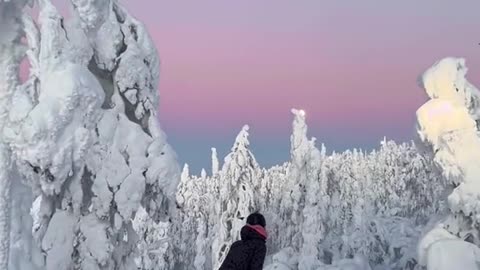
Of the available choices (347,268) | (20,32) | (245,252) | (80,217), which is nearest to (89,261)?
(80,217)

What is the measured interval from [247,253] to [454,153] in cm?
1387

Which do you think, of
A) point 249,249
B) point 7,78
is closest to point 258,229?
point 249,249

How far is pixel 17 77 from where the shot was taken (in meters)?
10.4

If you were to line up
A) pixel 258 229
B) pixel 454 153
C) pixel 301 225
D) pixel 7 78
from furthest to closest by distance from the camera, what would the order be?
pixel 301 225 < pixel 454 153 < pixel 7 78 < pixel 258 229

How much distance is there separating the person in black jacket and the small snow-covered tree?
1043 inches

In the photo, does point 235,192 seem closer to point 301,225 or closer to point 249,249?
point 301,225

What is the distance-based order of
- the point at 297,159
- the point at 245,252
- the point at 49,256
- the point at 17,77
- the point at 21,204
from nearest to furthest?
the point at 245,252
the point at 17,77
the point at 21,204
the point at 49,256
the point at 297,159

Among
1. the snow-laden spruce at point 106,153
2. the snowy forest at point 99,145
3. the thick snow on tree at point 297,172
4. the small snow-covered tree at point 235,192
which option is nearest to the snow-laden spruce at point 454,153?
the snowy forest at point 99,145

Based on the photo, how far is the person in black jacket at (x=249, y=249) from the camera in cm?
646

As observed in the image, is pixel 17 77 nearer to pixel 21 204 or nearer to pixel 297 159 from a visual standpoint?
pixel 21 204

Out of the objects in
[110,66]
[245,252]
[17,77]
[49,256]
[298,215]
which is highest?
[298,215]

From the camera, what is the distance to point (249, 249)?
6484 millimetres

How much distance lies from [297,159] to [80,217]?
28.1 meters

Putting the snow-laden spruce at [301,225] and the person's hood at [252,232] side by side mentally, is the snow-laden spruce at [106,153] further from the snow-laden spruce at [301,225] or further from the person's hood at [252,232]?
the snow-laden spruce at [301,225]
